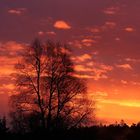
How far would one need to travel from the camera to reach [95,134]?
101ft

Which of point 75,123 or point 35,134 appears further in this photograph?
point 75,123

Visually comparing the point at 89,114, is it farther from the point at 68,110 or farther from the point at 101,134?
the point at 101,134

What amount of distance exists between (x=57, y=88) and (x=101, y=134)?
16.4 m

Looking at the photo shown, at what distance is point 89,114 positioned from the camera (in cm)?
4603

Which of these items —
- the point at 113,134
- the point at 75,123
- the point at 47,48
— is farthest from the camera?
the point at 47,48

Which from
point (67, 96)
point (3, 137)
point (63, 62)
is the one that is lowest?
point (3, 137)

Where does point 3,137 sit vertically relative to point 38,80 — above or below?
below

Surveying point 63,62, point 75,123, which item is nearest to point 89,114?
point 75,123

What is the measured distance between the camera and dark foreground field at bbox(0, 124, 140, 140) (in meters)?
27.8

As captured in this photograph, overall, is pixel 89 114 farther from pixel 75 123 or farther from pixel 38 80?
pixel 38 80

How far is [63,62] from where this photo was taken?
4741cm

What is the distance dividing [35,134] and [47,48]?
44.5ft

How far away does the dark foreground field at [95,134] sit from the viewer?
91.2ft

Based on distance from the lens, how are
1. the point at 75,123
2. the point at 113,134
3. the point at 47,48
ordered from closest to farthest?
the point at 113,134
the point at 75,123
the point at 47,48
